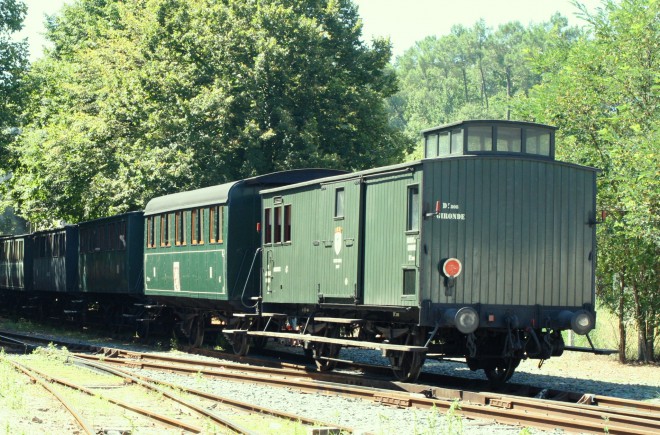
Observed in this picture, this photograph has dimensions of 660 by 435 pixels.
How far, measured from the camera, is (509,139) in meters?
14.8

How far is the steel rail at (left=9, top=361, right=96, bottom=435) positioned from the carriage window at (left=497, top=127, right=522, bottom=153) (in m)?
7.27

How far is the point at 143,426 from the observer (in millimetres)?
11461

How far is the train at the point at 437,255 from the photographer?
46.4 feet

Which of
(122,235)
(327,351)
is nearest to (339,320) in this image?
(327,351)

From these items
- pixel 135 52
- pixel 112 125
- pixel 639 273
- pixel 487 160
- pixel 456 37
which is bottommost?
pixel 639 273

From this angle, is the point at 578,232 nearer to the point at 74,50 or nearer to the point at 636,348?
the point at 636,348

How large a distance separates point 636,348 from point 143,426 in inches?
Answer: 538

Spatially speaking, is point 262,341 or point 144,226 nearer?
point 262,341

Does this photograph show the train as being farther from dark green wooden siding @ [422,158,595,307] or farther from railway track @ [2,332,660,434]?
railway track @ [2,332,660,434]

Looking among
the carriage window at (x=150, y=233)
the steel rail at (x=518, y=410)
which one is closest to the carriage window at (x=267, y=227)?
the steel rail at (x=518, y=410)

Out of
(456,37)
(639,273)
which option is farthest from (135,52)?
(456,37)

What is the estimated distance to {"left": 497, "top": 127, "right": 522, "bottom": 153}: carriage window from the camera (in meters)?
14.7

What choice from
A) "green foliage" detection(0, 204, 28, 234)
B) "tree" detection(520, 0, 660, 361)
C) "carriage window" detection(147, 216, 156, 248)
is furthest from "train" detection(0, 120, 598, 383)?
"green foliage" detection(0, 204, 28, 234)

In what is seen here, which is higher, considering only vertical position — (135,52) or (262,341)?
(135,52)
